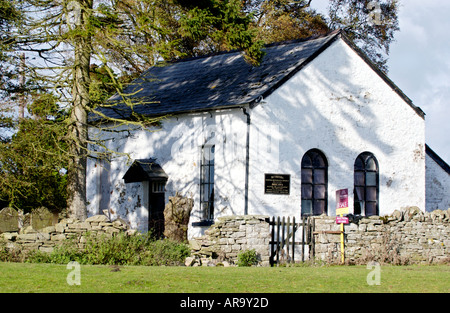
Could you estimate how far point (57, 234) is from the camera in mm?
17000

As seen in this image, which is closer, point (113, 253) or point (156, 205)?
point (113, 253)

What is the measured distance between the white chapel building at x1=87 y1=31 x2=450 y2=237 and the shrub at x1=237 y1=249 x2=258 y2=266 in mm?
2614

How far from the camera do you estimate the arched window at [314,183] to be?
71.4ft

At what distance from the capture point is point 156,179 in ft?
75.5

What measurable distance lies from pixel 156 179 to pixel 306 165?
5.46 meters

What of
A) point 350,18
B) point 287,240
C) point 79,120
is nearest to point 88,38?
point 79,120

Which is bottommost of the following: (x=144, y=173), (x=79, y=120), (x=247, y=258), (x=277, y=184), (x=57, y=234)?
(x=247, y=258)

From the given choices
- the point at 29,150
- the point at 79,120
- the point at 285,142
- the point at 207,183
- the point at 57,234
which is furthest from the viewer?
the point at 207,183

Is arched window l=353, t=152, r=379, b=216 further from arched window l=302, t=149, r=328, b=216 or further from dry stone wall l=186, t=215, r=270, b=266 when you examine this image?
dry stone wall l=186, t=215, r=270, b=266

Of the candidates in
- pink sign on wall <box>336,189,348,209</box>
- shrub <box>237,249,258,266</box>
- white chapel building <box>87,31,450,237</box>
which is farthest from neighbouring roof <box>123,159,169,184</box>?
pink sign on wall <box>336,189,348,209</box>

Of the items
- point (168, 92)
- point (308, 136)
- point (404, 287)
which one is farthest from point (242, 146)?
point (404, 287)

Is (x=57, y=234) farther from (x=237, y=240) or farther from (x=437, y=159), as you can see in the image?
(x=437, y=159)

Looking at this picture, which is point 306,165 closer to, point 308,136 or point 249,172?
point 308,136

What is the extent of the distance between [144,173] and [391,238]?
Result: 358 inches
